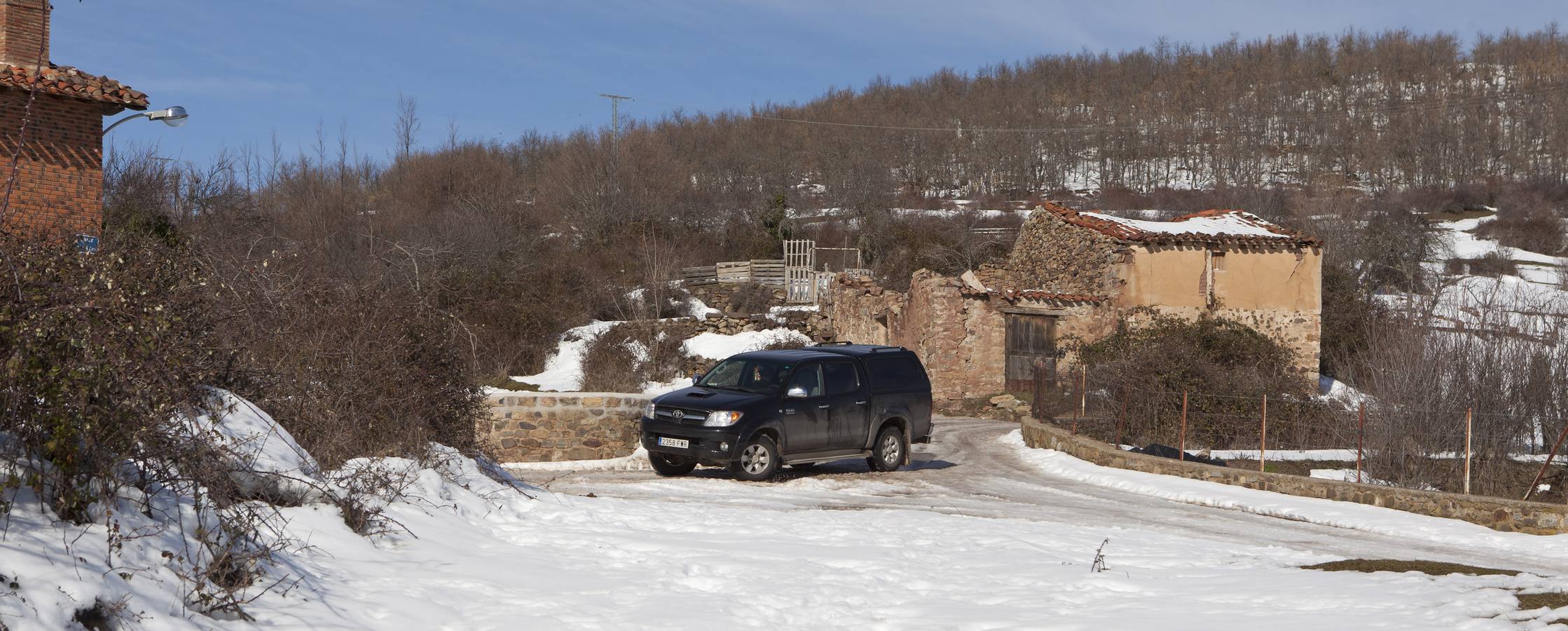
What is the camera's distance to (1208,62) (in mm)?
101875

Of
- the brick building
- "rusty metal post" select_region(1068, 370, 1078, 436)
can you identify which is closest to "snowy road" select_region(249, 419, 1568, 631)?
"rusty metal post" select_region(1068, 370, 1078, 436)

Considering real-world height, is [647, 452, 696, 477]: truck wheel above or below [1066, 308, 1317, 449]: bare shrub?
below

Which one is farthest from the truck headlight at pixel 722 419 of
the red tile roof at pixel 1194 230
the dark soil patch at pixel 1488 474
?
the red tile roof at pixel 1194 230

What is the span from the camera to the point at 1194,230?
3111 cm

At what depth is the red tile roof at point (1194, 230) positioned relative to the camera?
2941cm

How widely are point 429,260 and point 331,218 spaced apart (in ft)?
47.0

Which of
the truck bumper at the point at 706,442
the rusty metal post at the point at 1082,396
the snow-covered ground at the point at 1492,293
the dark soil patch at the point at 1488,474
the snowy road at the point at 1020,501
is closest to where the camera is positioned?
the snowy road at the point at 1020,501

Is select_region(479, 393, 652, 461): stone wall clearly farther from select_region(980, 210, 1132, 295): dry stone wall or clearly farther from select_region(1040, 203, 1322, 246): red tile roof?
select_region(1040, 203, 1322, 246): red tile roof

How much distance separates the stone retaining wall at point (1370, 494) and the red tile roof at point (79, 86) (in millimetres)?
17163

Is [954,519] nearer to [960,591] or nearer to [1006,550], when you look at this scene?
[1006,550]

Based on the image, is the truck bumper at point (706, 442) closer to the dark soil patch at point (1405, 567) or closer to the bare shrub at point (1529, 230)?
the dark soil patch at point (1405, 567)

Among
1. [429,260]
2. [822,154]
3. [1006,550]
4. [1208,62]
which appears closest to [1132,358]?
[1006,550]

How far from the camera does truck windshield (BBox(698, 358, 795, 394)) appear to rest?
15180 millimetres

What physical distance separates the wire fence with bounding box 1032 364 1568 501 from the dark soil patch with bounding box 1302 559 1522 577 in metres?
6.39
